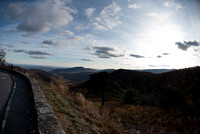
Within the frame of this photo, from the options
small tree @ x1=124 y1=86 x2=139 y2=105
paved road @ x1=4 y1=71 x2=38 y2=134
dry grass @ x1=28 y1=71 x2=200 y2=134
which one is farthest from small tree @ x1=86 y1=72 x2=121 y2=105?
paved road @ x1=4 y1=71 x2=38 y2=134

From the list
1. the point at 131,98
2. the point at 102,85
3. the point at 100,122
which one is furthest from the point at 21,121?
the point at 131,98

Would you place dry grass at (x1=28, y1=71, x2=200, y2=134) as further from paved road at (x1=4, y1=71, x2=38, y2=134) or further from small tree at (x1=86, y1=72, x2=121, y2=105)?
small tree at (x1=86, y1=72, x2=121, y2=105)

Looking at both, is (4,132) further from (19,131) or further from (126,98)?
(126,98)

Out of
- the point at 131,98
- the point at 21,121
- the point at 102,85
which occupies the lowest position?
the point at 131,98

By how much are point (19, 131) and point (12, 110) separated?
5.65 feet

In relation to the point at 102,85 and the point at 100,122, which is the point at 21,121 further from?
the point at 102,85

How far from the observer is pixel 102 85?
14.6 metres

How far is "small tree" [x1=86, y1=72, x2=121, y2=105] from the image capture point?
579 inches

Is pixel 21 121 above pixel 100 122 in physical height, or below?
above

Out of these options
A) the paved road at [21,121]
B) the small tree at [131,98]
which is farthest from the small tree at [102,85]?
the paved road at [21,121]

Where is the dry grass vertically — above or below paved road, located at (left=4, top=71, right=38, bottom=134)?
below

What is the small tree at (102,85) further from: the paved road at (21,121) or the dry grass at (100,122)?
the paved road at (21,121)

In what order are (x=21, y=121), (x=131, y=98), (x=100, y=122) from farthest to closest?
(x=131, y=98) < (x=100, y=122) < (x=21, y=121)

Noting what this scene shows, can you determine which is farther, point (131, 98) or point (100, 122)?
point (131, 98)
